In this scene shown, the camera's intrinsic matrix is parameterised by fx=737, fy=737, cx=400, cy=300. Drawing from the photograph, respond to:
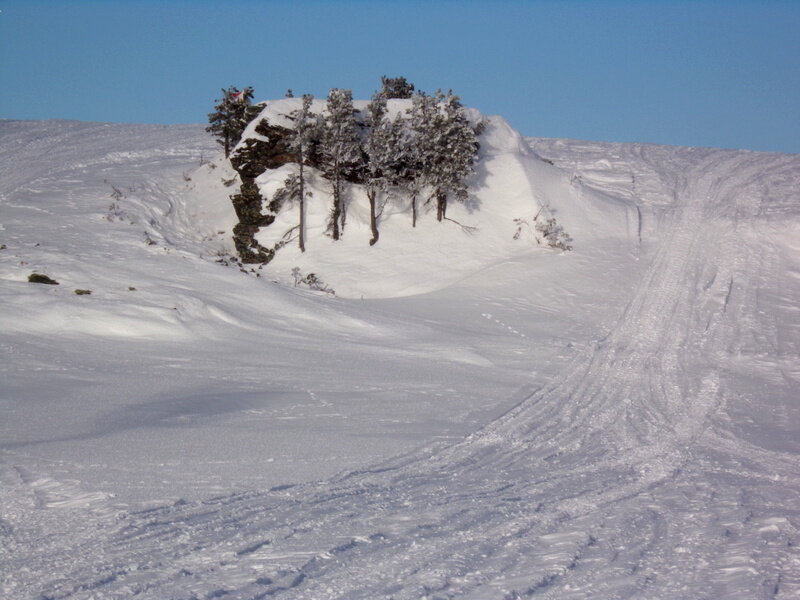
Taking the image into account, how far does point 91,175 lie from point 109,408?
3149cm

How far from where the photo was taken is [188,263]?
2372cm

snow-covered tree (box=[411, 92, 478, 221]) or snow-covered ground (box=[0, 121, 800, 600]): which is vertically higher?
snow-covered tree (box=[411, 92, 478, 221])

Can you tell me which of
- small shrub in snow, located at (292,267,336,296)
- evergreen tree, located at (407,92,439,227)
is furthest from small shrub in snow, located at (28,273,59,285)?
evergreen tree, located at (407,92,439,227)

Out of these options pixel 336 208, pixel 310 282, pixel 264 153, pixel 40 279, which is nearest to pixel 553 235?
pixel 336 208

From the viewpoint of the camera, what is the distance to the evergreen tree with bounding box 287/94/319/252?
30828mm

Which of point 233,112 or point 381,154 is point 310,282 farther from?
point 233,112

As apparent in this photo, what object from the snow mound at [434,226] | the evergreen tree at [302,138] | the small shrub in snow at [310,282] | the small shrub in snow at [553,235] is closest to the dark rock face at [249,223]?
the snow mound at [434,226]

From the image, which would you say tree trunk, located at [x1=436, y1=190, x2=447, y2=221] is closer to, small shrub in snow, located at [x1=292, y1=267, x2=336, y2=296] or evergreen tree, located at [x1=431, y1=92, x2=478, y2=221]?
evergreen tree, located at [x1=431, y1=92, x2=478, y2=221]

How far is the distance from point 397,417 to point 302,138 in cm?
2172

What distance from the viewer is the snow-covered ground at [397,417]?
540 cm

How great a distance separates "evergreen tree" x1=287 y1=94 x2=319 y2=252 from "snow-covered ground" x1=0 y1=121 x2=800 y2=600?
5.03 ft

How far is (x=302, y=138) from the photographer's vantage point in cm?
3077

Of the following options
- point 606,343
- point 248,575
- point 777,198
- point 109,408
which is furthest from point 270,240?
point 248,575

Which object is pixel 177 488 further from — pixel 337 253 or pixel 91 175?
pixel 91 175
